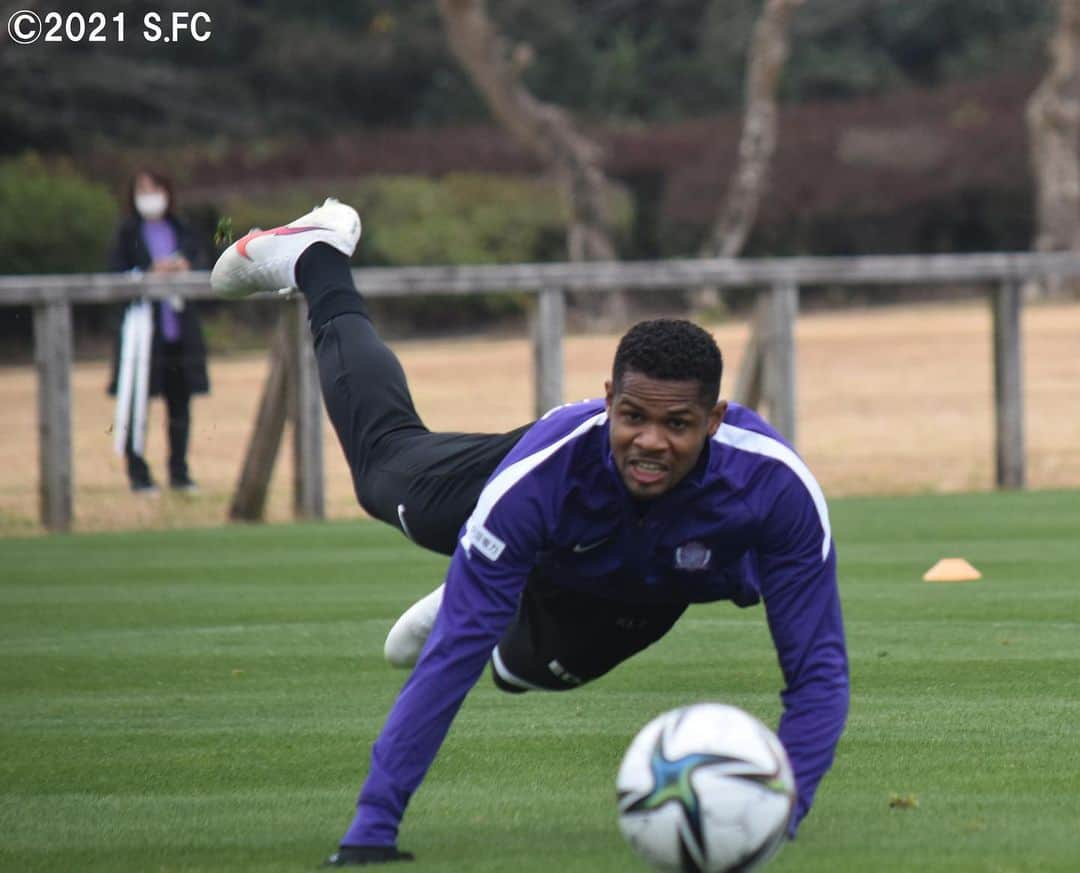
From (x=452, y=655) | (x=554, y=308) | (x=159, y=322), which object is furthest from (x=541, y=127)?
(x=452, y=655)

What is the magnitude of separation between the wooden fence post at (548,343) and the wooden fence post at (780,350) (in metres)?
1.50

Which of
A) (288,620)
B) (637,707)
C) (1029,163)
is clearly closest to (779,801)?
(637,707)

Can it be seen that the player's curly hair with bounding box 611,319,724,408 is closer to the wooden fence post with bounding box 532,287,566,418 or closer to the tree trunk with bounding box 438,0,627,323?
the wooden fence post with bounding box 532,287,566,418

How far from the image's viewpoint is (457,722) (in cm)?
722

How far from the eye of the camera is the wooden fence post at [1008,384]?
1548 centimetres

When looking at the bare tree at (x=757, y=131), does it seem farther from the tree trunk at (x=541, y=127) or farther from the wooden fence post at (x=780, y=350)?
A: the wooden fence post at (x=780, y=350)

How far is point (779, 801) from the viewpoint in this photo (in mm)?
4836

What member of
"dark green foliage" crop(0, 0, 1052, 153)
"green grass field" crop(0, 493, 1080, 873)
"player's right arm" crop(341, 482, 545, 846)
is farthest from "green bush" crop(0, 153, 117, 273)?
"player's right arm" crop(341, 482, 545, 846)

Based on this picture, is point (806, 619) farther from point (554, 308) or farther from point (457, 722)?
point (554, 308)

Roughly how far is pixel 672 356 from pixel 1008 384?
10.8 metres

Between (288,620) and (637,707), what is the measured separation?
8.86 ft

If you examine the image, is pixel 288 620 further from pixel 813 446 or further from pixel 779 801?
pixel 813 446

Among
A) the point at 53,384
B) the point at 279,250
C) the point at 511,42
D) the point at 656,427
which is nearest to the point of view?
the point at 656,427

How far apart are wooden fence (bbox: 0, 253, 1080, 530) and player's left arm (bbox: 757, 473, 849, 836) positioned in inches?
362
